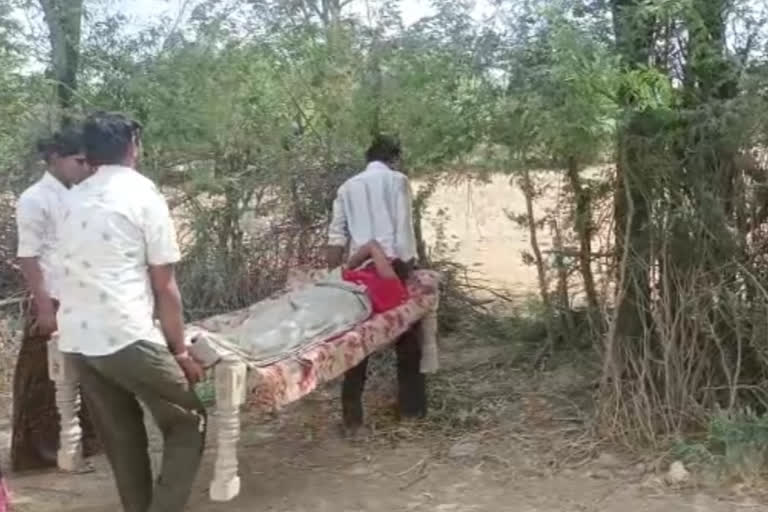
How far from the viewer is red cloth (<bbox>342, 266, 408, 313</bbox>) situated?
560cm

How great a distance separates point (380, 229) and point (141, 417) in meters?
1.86

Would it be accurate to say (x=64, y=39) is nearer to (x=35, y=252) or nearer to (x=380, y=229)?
(x=380, y=229)

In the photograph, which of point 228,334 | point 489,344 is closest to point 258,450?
point 228,334

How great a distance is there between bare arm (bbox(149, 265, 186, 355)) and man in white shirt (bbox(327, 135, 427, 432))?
185 cm

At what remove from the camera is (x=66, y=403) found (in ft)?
15.3

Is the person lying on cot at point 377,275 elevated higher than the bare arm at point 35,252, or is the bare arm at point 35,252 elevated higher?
the bare arm at point 35,252

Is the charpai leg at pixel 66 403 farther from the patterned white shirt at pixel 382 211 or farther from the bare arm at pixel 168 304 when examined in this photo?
the patterned white shirt at pixel 382 211

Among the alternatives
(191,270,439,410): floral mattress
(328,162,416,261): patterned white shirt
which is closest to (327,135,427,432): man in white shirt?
(328,162,416,261): patterned white shirt

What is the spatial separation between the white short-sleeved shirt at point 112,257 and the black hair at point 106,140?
0.19 feet

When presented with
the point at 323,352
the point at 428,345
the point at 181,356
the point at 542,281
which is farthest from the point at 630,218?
the point at 181,356

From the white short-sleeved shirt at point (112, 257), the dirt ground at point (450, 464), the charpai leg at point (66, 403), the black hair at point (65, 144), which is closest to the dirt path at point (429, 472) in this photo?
the dirt ground at point (450, 464)

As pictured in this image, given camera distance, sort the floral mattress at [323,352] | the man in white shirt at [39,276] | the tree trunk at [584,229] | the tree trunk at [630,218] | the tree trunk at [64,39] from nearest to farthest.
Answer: the floral mattress at [323,352] < the man in white shirt at [39,276] < the tree trunk at [630,218] < the tree trunk at [584,229] < the tree trunk at [64,39]

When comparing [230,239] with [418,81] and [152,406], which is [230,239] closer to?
[418,81]

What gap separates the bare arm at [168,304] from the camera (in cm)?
398
